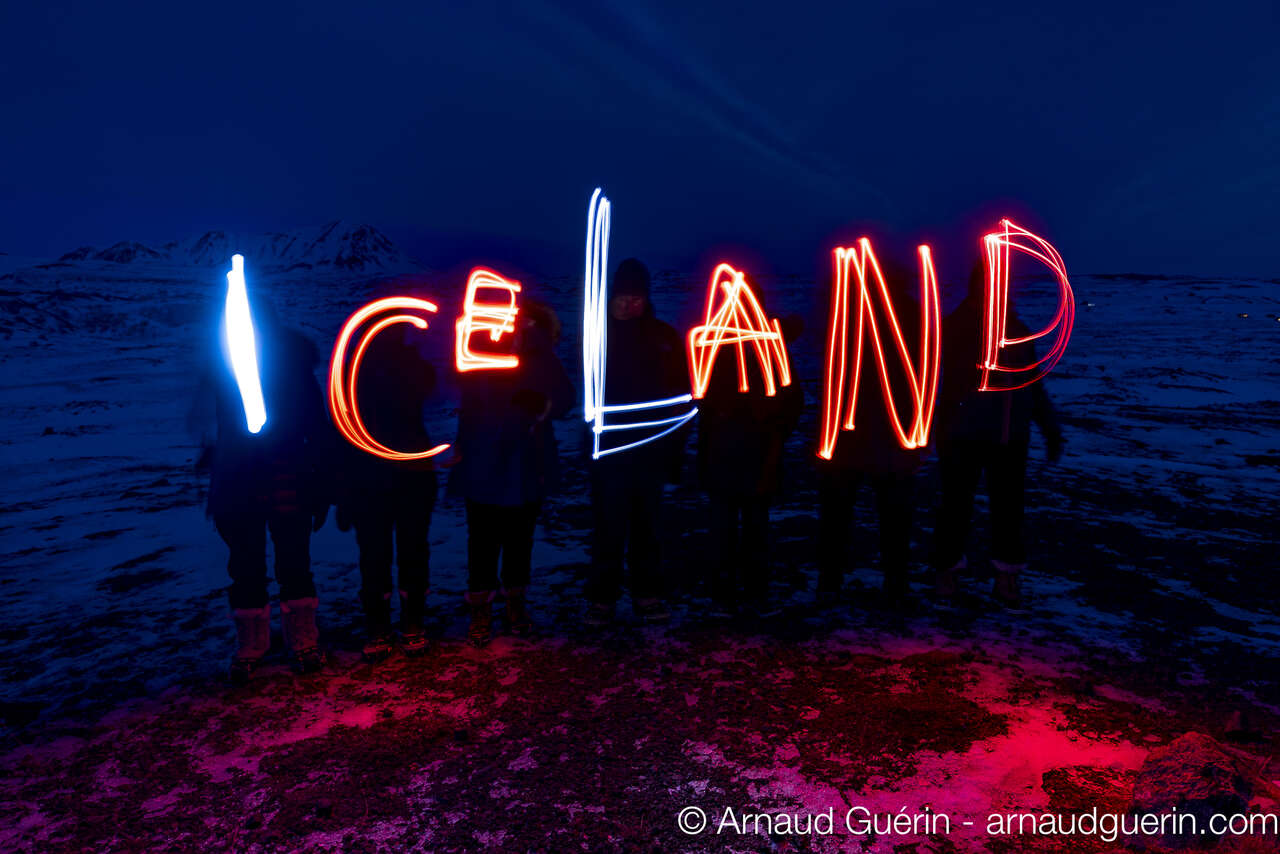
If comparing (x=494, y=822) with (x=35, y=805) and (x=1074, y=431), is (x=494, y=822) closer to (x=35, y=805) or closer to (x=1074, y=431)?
(x=35, y=805)

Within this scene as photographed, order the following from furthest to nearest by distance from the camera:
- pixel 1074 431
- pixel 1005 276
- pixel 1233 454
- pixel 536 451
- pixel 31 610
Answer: pixel 1074 431, pixel 1233 454, pixel 31 610, pixel 1005 276, pixel 536 451

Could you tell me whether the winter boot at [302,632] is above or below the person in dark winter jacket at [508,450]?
below

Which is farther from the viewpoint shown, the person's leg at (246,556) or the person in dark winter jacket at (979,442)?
the person in dark winter jacket at (979,442)

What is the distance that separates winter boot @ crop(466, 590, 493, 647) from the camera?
4.52 m

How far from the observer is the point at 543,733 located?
3.53 metres

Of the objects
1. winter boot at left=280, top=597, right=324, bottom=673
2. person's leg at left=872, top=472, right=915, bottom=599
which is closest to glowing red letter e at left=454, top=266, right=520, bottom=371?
winter boot at left=280, top=597, right=324, bottom=673

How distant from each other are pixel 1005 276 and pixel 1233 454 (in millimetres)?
8189

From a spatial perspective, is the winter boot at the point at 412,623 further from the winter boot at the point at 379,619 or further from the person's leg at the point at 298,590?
the person's leg at the point at 298,590

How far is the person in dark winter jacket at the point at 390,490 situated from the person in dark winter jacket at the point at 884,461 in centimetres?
274

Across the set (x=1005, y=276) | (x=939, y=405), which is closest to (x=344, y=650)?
(x=939, y=405)

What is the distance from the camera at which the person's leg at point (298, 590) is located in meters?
4.14

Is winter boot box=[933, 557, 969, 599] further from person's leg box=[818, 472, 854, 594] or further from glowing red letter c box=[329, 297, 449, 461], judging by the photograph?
glowing red letter c box=[329, 297, 449, 461]

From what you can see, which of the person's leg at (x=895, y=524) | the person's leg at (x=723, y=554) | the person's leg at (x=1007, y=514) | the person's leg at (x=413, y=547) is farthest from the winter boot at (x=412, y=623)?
the person's leg at (x=1007, y=514)

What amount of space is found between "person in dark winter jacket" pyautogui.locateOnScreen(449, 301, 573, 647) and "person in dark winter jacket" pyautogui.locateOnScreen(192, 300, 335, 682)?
0.88 meters
